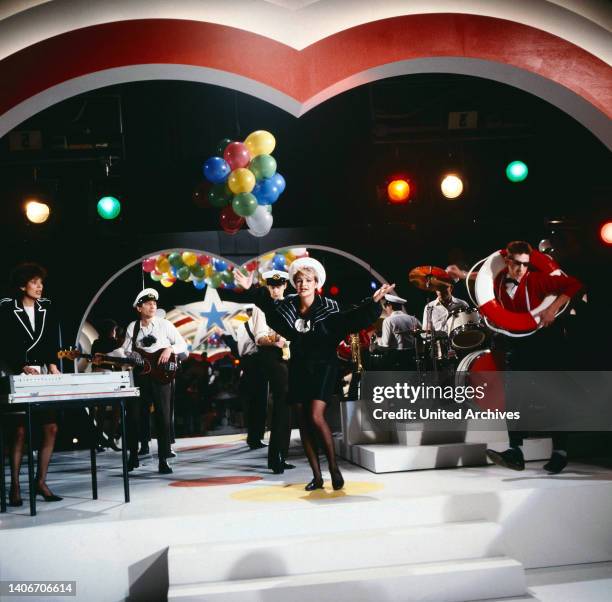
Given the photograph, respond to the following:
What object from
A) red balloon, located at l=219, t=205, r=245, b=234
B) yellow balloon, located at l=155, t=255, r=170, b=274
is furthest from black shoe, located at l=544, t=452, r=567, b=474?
yellow balloon, located at l=155, t=255, r=170, b=274

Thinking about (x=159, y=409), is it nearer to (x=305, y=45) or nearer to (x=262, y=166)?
(x=262, y=166)

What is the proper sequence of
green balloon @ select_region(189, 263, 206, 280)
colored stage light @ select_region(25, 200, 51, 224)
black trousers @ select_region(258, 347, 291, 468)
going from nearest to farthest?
black trousers @ select_region(258, 347, 291, 468), colored stage light @ select_region(25, 200, 51, 224), green balloon @ select_region(189, 263, 206, 280)

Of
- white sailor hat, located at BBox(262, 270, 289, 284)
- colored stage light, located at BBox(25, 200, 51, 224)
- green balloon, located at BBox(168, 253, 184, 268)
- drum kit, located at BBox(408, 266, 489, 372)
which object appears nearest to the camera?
white sailor hat, located at BBox(262, 270, 289, 284)

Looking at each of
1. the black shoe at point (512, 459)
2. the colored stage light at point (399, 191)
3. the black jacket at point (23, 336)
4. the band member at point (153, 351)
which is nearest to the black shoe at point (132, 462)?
the band member at point (153, 351)

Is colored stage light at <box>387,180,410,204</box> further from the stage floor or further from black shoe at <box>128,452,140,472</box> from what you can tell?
black shoe at <box>128,452,140,472</box>

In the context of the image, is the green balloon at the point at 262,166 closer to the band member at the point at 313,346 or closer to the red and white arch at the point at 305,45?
the red and white arch at the point at 305,45

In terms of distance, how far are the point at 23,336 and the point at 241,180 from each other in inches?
105

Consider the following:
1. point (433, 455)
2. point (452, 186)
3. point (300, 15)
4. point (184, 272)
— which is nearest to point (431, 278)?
point (452, 186)

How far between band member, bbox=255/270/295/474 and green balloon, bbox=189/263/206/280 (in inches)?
189

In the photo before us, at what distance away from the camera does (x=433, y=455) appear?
5039mm

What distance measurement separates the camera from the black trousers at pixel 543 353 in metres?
4.55

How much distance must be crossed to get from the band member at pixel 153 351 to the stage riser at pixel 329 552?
200cm

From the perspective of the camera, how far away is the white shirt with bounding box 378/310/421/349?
21.2 feet

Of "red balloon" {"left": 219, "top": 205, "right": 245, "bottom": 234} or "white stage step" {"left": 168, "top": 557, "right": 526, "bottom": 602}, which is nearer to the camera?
"white stage step" {"left": 168, "top": 557, "right": 526, "bottom": 602}
